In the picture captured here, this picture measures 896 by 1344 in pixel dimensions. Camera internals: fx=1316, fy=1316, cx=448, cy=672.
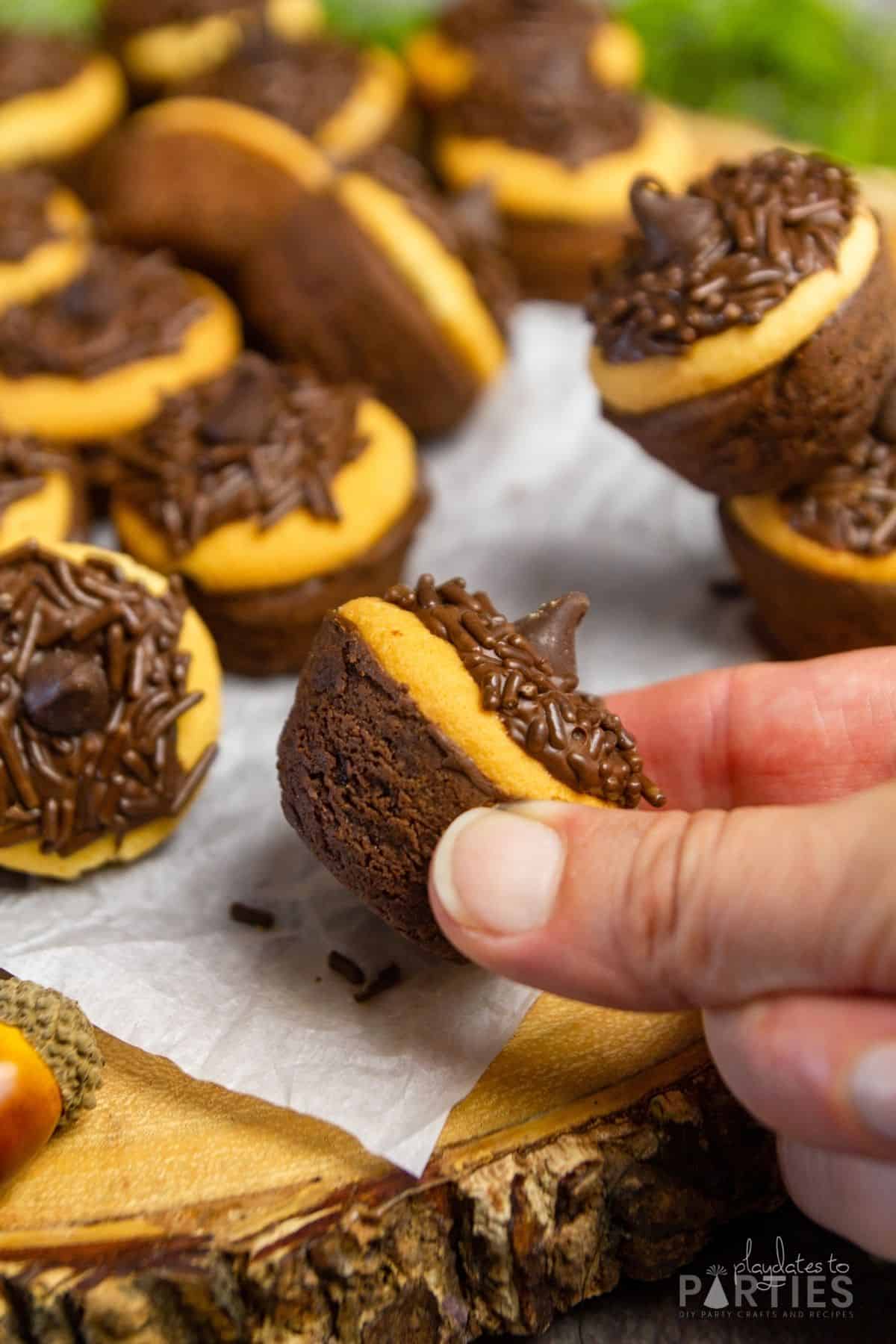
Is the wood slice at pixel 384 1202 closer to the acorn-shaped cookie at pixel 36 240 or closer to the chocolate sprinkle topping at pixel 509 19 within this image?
the acorn-shaped cookie at pixel 36 240

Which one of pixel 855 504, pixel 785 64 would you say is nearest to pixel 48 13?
pixel 785 64

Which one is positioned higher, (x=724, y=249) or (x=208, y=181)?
(x=724, y=249)

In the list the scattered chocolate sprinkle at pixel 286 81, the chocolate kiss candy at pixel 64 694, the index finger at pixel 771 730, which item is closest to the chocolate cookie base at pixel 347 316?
the scattered chocolate sprinkle at pixel 286 81

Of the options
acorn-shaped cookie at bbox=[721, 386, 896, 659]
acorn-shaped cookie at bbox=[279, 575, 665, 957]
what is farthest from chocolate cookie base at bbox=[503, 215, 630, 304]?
acorn-shaped cookie at bbox=[279, 575, 665, 957]

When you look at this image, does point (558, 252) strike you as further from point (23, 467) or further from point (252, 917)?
point (252, 917)

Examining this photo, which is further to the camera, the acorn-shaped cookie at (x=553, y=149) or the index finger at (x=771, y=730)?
the acorn-shaped cookie at (x=553, y=149)

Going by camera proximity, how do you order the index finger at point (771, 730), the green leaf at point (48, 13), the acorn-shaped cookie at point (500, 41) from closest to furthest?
1. the index finger at point (771, 730)
2. the acorn-shaped cookie at point (500, 41)
3. the green leaf at point (48, 13)
